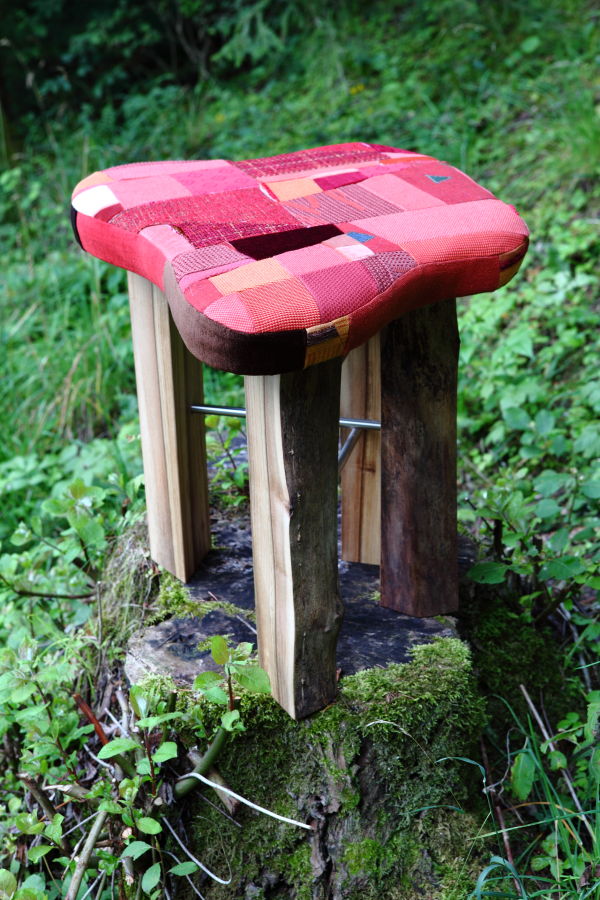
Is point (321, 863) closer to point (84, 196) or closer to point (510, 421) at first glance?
point (84, 196)

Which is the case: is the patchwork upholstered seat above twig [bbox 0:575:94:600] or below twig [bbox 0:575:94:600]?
above

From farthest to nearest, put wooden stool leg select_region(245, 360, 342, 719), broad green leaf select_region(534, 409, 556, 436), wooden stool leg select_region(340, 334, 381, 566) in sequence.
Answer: broad green leaf select_region(534, 409, 556, 436) < wooden stool leg select_region(340, 334, 381, 566) < wooden stool leg select_region(245, 360, 342, 719)

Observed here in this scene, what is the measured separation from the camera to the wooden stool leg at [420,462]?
1.45 meters

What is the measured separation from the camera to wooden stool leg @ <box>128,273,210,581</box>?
5.15ft

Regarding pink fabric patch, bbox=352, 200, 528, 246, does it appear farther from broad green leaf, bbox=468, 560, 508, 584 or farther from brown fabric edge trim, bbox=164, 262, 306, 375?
broad green leaf, bbox=468, 560, 508, 584

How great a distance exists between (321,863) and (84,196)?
1.19 metres

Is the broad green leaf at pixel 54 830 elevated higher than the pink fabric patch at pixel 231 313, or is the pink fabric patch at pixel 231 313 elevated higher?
the pink fabric patch at pixel 231 313

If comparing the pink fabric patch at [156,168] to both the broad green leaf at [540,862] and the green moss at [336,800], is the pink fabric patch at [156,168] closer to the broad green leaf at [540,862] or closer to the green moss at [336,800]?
the green moss at [336,800]

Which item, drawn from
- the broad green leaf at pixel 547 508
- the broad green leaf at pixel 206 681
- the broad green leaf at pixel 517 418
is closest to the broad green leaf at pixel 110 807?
the broad green leaf at pixel 206 681

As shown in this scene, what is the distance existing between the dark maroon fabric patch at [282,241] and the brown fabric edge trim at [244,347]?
0.17 m

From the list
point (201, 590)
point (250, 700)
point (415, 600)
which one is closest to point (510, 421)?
point (415, 600)

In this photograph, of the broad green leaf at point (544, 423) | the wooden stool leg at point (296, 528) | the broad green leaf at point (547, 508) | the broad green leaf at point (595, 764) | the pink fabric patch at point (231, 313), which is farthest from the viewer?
the broad green leaf at point (544, 423)

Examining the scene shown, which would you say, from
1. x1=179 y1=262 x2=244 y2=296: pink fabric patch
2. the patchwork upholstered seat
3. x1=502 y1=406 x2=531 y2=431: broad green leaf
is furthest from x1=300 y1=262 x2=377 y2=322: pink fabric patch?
x1=502 y1=406 x2=531 y2=431: broad green leaf

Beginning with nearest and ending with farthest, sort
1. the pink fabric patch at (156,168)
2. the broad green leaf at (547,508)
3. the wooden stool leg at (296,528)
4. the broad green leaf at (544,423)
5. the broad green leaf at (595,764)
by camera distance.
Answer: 1. the wooden stool leg at (296,528)
2. the broad green leaf at (595,764)
3. the pink fabric patch at (156,168)
4. the broad green leaf at (547,508)
5. the broad green leaf at (544,423)
